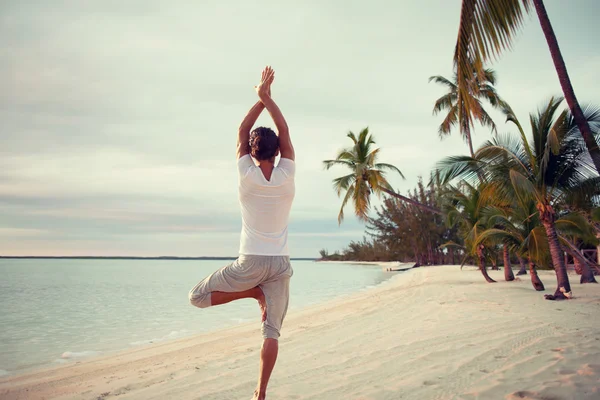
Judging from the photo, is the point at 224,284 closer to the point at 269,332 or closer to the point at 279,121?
the point at 269,332

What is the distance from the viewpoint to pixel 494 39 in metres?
4.90

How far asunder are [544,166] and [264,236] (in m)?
8.56

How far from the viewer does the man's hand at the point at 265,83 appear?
297 centimetres

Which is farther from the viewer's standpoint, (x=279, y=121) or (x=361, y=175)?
(x=361, y=175)

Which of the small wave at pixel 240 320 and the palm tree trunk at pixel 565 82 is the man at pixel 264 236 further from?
the small wave at pixel 240 320

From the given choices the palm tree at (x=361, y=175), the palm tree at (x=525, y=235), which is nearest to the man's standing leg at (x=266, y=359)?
the palm tree at (x=525, y=235)

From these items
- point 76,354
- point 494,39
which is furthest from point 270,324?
point 76,354

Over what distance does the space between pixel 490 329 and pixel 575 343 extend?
1.19 meters

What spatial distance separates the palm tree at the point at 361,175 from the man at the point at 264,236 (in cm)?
2064

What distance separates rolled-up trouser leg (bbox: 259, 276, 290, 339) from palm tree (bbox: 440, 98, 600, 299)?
24.4ft

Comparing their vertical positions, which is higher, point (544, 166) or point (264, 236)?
point (544, 166)

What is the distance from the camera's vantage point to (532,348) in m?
4.43

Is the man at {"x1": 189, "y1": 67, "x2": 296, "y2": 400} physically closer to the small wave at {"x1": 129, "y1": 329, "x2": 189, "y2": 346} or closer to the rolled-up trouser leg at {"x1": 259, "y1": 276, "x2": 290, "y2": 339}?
the rolled-up trouser leg at {"x1": 259, "y1": 276, "x2": 290, "y2": 339}

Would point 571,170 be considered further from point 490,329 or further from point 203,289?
point 203,289
